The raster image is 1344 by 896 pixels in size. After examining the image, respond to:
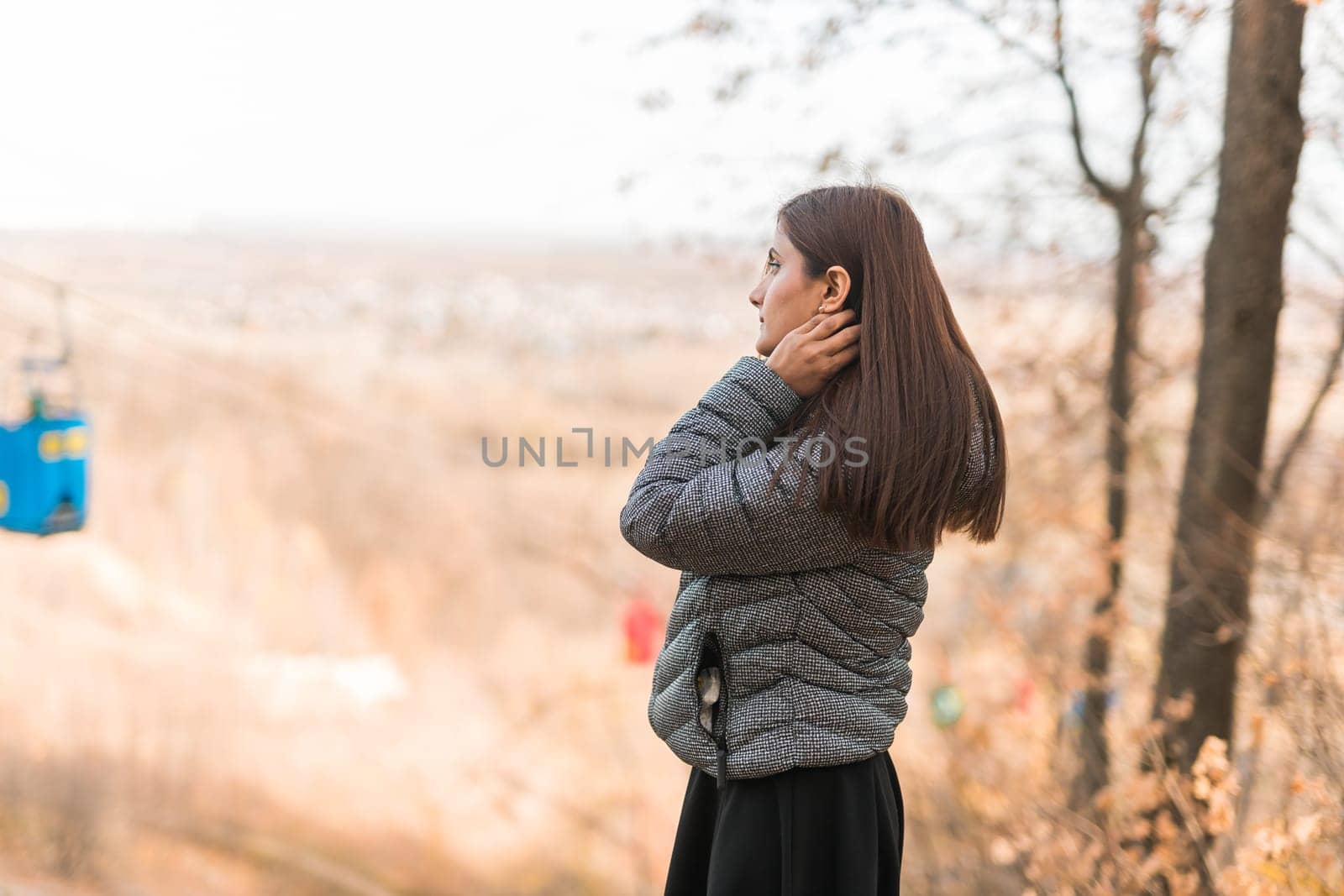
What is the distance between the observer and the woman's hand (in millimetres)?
1033

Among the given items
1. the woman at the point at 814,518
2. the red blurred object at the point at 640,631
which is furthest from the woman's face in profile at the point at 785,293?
the red blurred object at the point at 640,631

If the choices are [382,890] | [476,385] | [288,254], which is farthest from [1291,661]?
[288,254]

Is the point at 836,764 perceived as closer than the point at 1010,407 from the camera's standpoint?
Yes

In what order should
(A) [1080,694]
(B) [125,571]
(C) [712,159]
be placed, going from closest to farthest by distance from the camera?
(A) [1080,694]
(C) [712,159]
(B) [125,571]

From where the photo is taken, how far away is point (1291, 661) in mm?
2020

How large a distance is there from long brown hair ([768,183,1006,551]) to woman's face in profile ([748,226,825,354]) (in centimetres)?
1

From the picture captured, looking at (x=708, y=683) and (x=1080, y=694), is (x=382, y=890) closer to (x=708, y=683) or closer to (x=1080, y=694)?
(x=1080, y=694)

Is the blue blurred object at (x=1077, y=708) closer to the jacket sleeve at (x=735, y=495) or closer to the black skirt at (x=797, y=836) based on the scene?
the black skirt at (x=797, y=836)

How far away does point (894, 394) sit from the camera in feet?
3.25

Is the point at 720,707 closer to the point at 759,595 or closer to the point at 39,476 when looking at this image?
the point at 759,595

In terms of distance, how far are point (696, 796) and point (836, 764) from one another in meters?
0.18

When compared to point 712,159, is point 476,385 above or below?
below

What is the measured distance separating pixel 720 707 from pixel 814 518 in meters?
0.22

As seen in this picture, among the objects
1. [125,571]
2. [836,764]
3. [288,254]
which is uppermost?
[288,254]
